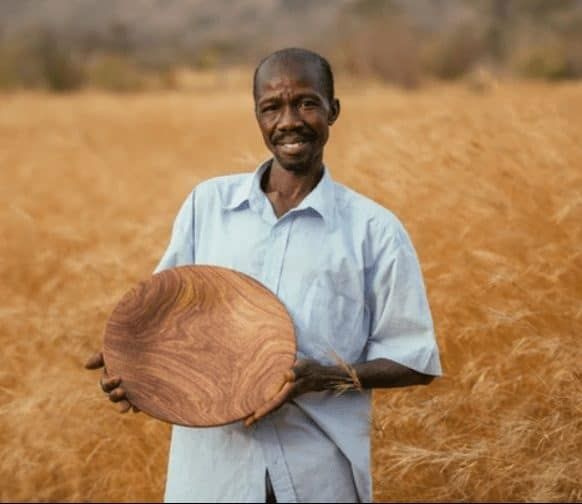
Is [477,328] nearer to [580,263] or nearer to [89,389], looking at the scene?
[580,263]

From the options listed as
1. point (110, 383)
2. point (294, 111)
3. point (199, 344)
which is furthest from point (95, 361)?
point (294, 111)

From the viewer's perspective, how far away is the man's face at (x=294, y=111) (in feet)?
5.76

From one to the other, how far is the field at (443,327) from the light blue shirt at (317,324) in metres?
0.55

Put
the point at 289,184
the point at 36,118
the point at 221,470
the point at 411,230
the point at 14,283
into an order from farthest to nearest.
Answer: the point at 36,118 → the point at 14,283 → the point at 411,230 → the point at 289,184 → the point at 221,470

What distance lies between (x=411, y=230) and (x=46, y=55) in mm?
20849

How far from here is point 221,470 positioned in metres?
1.74

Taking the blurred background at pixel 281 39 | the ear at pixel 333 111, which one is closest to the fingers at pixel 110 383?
the ear at pixel 333 111

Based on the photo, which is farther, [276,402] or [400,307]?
[400,307]

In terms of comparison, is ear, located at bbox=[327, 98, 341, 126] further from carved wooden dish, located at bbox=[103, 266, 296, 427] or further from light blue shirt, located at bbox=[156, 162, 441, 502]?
carved wooden dish, located at bbox=[103, 266, 296, 427]

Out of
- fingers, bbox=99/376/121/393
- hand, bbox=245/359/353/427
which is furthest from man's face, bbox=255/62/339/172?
fingers, bbox=99/376/121/393

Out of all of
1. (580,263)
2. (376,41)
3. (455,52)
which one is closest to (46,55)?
(376,41)

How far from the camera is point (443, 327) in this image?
10.00 ft

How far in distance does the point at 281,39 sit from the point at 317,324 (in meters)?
52.1

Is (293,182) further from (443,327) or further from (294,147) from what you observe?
(443,327)
